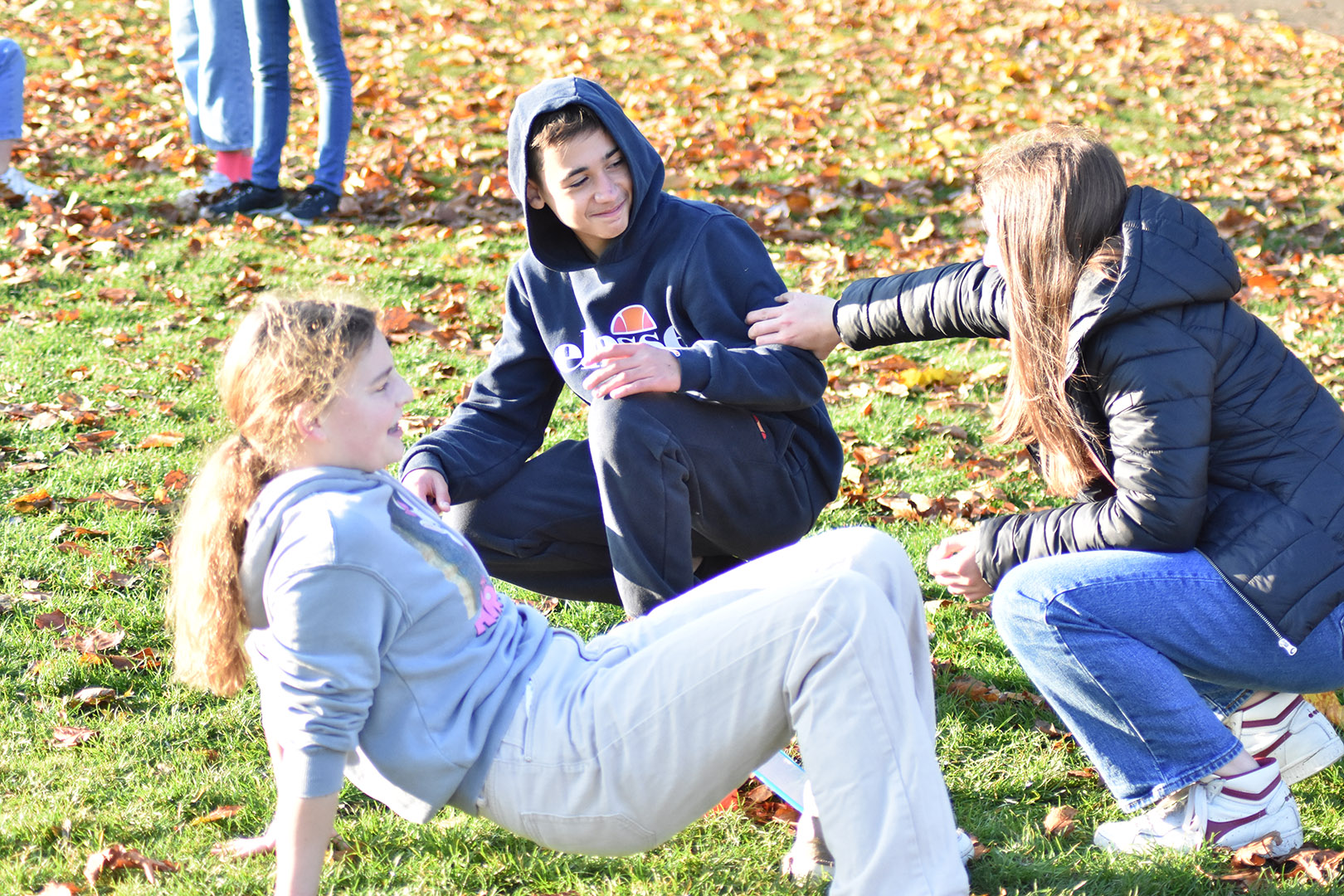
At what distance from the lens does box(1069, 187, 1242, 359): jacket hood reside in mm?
2234

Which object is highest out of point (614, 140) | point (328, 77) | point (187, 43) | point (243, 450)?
point (187, 43)

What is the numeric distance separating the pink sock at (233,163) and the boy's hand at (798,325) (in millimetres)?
4944

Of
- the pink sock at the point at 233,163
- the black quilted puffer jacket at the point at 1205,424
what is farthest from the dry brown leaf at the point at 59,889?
the pink sock at the point at 233,163

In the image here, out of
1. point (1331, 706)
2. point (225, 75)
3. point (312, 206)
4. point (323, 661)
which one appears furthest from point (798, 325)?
point (225, 75)

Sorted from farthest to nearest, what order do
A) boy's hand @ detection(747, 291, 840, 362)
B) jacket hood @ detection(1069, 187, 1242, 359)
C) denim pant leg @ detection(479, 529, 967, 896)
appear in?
boy's hand @ detection(747, 291, 840, 362), jacket hood @ detection(1069, 187, 1242, 359), denim pant leg @ detection(479, 529, 967, 896)

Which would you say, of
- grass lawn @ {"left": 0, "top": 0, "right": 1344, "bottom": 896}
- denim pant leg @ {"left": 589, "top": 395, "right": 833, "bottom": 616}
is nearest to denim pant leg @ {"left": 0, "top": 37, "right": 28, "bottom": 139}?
grass lawn @ {"left": 0, "top": 0, "right": 1344, "bottom": 896}

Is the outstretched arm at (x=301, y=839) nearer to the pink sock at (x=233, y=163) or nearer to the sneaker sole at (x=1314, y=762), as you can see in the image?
the sneaker sole at (x=1314, y=762)

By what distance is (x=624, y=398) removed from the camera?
2791 mm

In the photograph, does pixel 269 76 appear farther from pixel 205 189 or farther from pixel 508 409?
pixel 508 409

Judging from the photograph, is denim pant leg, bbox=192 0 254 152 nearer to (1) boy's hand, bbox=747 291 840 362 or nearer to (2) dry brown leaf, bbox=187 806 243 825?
(1) boy's hand, bbox=747 291 840 362

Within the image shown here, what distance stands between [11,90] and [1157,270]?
6.37 m

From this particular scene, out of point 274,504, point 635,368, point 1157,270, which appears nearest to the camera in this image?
point 274,504

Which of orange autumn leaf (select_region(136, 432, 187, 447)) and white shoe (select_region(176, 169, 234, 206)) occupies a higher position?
white shoe (select_region(176, 169, 234, 206))

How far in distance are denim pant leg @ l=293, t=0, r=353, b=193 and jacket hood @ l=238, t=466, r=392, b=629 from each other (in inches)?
202
